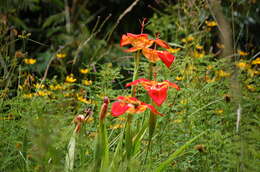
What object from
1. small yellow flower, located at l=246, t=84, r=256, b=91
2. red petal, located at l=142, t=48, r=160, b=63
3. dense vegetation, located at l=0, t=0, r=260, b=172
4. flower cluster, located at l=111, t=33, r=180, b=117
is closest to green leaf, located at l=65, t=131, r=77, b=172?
dense vegetation, located at l=0, t=0, r=260, b=172

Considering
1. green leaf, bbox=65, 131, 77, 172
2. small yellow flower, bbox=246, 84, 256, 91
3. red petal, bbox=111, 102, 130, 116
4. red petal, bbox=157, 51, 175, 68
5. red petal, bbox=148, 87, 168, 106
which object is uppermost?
red petal, bbox=157, 51, 175, 68

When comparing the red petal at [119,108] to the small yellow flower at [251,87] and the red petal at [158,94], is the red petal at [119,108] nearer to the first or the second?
the red petal at [158,94]

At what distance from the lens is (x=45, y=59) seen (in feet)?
11.9

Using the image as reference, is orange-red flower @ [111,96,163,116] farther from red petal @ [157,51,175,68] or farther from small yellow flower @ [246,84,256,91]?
small yellow flower @ [246,84,256,91]

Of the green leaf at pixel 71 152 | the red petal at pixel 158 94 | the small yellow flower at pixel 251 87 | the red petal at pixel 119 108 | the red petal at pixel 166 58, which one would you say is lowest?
the green leaf at pixel 71 152

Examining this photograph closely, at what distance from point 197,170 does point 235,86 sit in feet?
2.18

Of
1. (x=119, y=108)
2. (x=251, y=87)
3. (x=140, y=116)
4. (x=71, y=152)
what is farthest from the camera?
(x=251, y=87)

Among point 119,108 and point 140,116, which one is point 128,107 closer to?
point 119,108

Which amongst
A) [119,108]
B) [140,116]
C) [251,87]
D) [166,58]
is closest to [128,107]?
[119,108]

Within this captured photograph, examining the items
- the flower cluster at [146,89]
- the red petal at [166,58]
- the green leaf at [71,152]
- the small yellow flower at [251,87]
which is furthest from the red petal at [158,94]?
the small yellow flower at [251,87]

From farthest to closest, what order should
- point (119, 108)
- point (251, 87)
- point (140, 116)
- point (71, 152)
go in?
point (251, 87)
point (140, 116)
point (71, 152)
point (119, 108)

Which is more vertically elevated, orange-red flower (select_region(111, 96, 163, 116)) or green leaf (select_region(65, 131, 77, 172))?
orange-red flower (select_region(111, 96, 163, 116))

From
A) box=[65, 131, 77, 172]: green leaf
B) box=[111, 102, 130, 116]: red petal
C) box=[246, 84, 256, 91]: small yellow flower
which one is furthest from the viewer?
box=[246, 84, 256, 91]: small yellow flower

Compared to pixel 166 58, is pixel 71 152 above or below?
below
